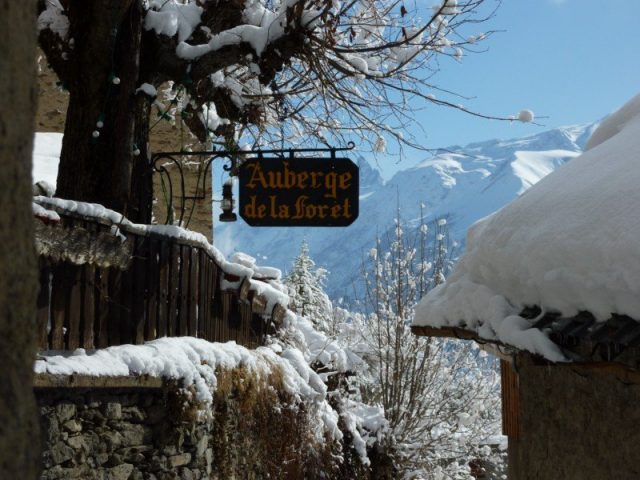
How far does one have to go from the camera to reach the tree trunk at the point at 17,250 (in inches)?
36.7

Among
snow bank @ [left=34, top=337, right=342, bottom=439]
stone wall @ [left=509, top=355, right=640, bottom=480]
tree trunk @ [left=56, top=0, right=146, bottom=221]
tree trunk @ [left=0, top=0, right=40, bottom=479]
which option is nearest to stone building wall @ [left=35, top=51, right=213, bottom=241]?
snow bank @ [left=34, top=337, right=342, bottom=439]

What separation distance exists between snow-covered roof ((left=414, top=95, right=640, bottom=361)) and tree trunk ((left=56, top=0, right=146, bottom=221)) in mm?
3148

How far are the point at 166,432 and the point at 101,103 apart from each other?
2971mm

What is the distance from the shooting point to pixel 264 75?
7750 millimetres

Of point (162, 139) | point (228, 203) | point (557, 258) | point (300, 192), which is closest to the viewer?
point (557, 258)

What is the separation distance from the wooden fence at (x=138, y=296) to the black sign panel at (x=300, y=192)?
85 centimetres

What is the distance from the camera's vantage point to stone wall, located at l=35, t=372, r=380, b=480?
529 cm

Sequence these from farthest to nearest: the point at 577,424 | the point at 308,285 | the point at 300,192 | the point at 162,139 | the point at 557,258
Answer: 1. the point at 308,285
2. the point at 162,139
3. the point at 300,192
4. the point at 577,424
5. the point at 557,258

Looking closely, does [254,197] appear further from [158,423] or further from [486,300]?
[486,300]

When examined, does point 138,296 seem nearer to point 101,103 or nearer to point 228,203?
point 101,103

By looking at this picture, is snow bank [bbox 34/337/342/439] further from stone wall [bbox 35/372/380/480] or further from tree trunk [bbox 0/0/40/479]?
tree trunk [bbox 0/0/40/479]

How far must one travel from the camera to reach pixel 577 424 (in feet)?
15.5

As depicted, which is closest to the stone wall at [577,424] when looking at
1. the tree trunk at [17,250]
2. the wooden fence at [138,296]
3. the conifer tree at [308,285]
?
the wooden fence at [138,296]

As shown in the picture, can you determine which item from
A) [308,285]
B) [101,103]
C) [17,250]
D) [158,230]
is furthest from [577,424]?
[308,285]
